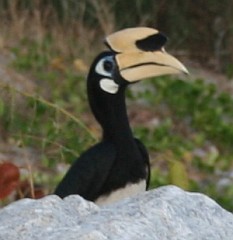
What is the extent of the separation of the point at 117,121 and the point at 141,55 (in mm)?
273

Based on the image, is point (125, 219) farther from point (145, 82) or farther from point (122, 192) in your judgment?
point (145, 82)

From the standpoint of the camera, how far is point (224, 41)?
10.9 m

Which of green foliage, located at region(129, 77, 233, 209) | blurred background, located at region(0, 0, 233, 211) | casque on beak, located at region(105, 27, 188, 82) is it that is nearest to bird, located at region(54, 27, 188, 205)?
casque on beak, located at region(105, 27, 188, 82)

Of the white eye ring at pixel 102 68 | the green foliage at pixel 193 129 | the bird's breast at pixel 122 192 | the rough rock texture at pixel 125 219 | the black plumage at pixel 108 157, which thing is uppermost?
the rough rock texture at pixel 125 219

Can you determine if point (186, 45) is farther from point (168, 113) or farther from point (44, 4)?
point (168, 113)

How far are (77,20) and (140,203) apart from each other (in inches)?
332

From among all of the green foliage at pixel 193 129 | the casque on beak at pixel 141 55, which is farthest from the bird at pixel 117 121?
the green foliage at pixel 193 129

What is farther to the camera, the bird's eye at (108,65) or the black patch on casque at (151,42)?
the bird's eye at (108,65)

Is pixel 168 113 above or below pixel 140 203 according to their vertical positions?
below

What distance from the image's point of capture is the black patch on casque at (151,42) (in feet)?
14.3

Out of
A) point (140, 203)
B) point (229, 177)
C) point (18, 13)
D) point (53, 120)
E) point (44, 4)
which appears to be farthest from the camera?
point (44, 4)

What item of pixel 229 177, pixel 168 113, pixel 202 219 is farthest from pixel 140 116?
pixel 202 219

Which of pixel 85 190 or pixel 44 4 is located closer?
pixel 85 190

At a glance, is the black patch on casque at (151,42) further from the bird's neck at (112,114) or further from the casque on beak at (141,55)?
the bird's neck at (112,114)
